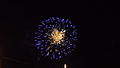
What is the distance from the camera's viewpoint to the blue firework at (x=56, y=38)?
1880cm

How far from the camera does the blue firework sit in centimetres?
1880

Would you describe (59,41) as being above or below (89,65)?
above

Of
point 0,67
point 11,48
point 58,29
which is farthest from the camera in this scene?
point 11,48

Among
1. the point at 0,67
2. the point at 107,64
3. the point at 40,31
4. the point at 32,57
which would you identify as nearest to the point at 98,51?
the point at 107,64

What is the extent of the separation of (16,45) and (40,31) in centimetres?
554

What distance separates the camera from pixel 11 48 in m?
23.8

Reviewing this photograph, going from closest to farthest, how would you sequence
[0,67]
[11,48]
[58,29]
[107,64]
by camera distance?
[58,29] < [0,67] < [11,48] < [107,64]

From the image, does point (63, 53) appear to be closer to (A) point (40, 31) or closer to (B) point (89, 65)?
(A) point (40, 31)

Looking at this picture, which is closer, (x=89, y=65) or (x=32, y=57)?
(x=32, y=57)

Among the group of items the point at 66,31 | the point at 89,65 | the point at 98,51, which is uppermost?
the point at 66,31

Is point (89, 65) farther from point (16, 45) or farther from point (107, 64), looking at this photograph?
point (16, 45)

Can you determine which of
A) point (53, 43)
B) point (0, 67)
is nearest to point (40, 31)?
point (53, 43)

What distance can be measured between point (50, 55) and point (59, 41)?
1.84 metres

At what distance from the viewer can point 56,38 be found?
18781 mm
